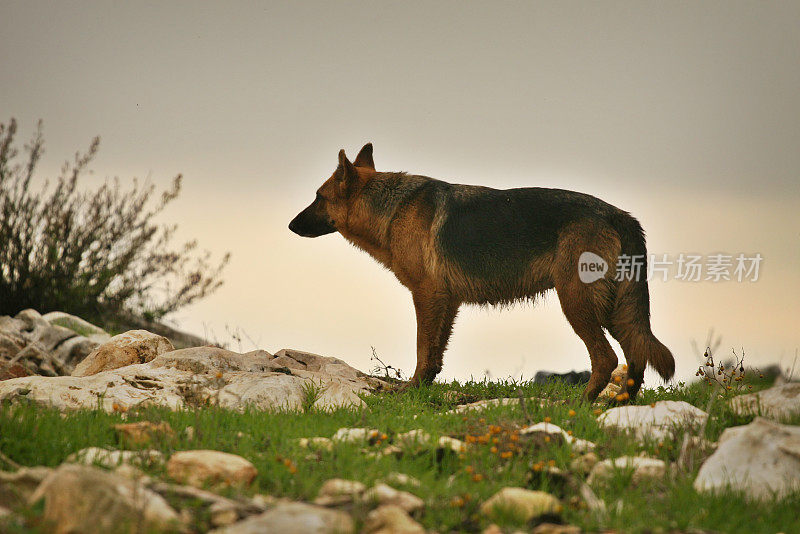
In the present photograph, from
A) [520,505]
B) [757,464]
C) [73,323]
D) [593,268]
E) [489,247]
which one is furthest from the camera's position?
[73,323]

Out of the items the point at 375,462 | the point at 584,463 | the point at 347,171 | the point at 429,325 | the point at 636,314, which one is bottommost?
the point at 375,462

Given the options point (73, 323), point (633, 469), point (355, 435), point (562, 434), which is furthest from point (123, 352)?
point (633, 469)

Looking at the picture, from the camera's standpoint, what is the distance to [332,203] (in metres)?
8.53

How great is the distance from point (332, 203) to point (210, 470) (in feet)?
15.8

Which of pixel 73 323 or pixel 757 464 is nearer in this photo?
pixel 757 464

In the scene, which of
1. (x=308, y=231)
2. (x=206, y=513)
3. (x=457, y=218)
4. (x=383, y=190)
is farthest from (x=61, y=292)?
(x=206, y=513)

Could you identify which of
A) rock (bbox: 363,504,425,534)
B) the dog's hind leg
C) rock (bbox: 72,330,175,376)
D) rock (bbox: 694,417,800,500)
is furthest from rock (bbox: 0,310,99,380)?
rock (bbox: 694,417,800,500)

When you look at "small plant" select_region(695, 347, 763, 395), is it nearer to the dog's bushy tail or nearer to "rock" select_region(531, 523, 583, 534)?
the dog's bushy tail

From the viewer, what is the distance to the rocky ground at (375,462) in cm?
342

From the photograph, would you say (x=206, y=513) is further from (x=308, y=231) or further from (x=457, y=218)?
(x=308, y=231)

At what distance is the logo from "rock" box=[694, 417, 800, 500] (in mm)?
2520

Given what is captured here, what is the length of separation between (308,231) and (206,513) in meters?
5.44

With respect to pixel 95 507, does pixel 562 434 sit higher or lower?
higher

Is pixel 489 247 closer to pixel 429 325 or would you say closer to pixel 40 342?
pixel 429 325
